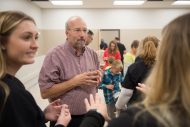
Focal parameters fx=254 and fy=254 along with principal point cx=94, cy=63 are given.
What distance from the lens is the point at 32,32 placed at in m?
1.58

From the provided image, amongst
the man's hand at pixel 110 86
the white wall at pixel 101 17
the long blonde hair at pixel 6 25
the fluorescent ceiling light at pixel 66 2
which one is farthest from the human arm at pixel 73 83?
the white wall at pixel 101 17

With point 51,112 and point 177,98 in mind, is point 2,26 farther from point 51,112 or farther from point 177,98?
point 177,98

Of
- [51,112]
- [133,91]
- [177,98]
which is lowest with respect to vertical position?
[133,91]

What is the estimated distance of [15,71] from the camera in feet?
5.05

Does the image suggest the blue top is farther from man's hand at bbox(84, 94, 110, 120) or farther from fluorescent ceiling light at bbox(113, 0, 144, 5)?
fluorescent ceiling light at bbox(113, 0, 144, 5)

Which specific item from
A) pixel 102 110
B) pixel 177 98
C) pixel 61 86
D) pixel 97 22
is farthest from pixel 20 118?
pixel 97 22

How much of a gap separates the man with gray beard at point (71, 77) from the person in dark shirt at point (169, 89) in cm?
133

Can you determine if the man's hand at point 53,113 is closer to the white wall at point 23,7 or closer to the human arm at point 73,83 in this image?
the human arm at point 73,83

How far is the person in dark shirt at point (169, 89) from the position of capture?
90 centimetres

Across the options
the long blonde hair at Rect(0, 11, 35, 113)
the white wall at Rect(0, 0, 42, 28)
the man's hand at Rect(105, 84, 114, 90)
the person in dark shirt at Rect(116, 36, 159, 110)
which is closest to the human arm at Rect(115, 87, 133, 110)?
the person in dark shirt at Rect(116, 36, 159, 110)

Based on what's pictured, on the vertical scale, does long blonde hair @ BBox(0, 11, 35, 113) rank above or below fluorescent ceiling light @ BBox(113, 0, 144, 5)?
below

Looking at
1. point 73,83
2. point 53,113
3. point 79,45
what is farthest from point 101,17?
point 53,113

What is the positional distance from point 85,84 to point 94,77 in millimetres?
112

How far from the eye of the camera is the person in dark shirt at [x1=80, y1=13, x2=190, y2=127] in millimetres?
898
